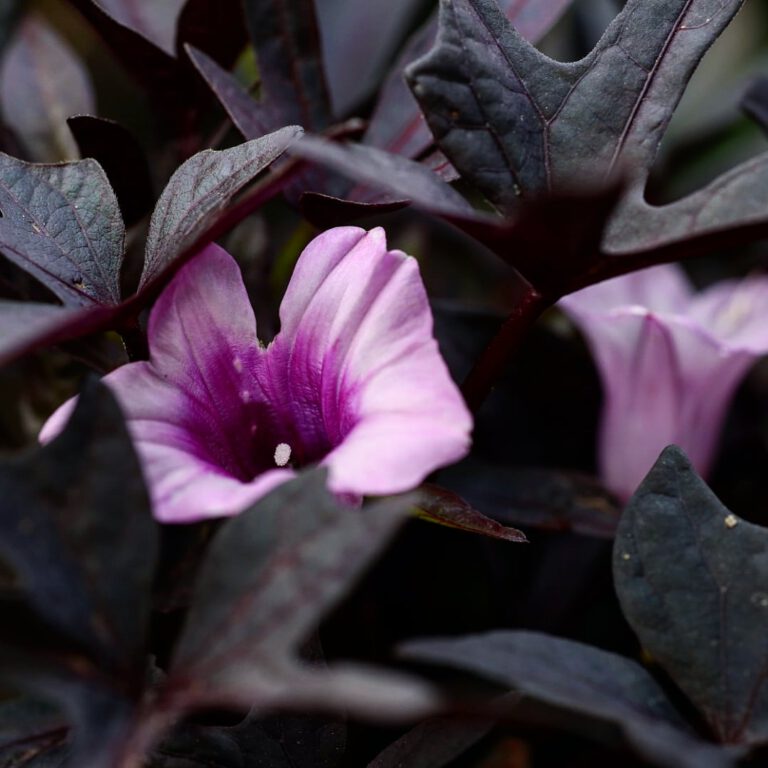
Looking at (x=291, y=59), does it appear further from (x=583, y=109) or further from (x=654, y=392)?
(x=654, y=392)

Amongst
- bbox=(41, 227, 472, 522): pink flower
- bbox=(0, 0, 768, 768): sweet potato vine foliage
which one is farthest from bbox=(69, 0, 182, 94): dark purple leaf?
bbox=(41, 227, 472, 522): pink flower

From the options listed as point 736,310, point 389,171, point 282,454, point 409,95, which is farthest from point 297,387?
point 736,310

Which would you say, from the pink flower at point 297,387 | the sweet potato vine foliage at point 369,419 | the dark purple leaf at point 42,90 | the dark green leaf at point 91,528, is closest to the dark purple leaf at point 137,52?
the sweet potato vine foliage at point 369,419

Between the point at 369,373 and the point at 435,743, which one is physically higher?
the point at 369,373

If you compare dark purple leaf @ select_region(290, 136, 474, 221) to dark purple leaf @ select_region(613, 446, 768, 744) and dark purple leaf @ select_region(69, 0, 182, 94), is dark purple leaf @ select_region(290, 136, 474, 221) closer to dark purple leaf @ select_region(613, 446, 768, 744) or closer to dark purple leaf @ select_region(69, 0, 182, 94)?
dark purple leaf @ select_region(613, 446, 768, 744)

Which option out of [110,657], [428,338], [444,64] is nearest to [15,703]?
[110,657]

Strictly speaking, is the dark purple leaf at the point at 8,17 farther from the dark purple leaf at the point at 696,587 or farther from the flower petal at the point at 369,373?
the dark purple leaf at the point at 696,587
